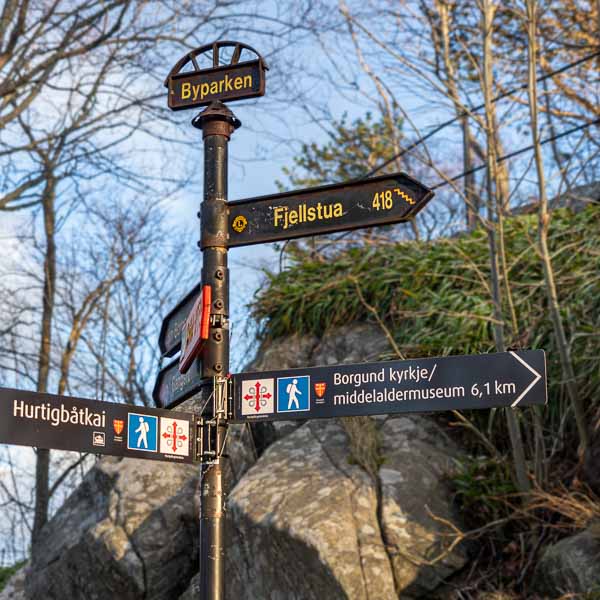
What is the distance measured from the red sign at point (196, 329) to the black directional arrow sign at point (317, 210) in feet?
1.38

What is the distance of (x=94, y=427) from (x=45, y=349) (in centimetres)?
1317

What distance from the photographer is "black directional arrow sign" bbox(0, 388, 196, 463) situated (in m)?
4.63

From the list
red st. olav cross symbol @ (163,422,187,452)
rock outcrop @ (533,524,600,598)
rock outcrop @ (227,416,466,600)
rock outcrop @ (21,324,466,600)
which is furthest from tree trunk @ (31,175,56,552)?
red st. olav cross symbol @ (163,422,187,452)

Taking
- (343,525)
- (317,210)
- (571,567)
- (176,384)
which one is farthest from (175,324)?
(571,567)

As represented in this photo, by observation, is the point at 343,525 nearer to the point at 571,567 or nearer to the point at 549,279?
the point at 571,567

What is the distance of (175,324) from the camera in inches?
221

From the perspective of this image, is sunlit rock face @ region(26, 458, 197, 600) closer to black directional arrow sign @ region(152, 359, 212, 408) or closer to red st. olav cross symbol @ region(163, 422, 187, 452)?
black directional arrow sign @ region(152, 359, 212, 408)

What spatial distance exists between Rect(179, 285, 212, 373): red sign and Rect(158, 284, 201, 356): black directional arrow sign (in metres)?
0.19

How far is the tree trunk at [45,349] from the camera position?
16.7 meters

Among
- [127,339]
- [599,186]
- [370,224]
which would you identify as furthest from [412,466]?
[127,339]

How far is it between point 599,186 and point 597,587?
6661 mm

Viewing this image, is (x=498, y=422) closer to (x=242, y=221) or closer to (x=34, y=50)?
(x=242, y=221)

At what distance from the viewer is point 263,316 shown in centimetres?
1195

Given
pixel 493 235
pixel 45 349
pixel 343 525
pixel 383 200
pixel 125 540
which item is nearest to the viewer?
pixel 383 200
